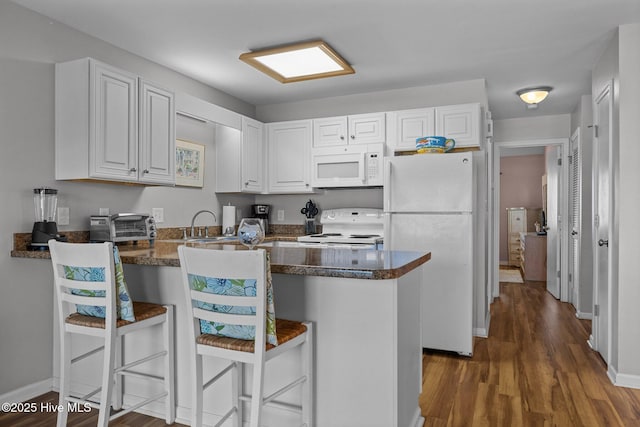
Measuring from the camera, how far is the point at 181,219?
155 inches

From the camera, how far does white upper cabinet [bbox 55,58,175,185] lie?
271cm

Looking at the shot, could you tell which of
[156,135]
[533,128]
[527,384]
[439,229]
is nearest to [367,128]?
[439,229]

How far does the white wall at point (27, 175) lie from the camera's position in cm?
253

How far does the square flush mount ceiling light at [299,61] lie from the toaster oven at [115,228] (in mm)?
1383

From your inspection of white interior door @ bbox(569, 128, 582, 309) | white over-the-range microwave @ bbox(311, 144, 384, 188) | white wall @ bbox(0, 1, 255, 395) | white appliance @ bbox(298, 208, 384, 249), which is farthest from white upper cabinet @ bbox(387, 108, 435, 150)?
white wall @ bbox(0, 1, 255, 395)

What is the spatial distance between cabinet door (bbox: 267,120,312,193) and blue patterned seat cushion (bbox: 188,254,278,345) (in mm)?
2826

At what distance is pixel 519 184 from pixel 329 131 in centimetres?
628

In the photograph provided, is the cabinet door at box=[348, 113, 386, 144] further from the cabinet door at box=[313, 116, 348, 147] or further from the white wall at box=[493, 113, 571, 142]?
the white wall at box=[493, 113, 571, 142]

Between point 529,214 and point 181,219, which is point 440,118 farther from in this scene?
point 529,214

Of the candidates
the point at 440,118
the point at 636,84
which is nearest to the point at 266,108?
the point at 440,118

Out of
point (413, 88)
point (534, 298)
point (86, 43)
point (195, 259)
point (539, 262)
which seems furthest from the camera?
point (539, 262)

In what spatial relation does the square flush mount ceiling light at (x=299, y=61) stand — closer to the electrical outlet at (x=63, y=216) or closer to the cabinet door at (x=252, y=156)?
the cabinet door at (x=252, y=156)

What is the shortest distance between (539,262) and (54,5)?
7207 millimetres

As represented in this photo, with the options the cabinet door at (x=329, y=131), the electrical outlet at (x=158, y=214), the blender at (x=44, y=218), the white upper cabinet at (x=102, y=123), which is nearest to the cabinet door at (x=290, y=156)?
the cabinet door at (x=329, y=131)
